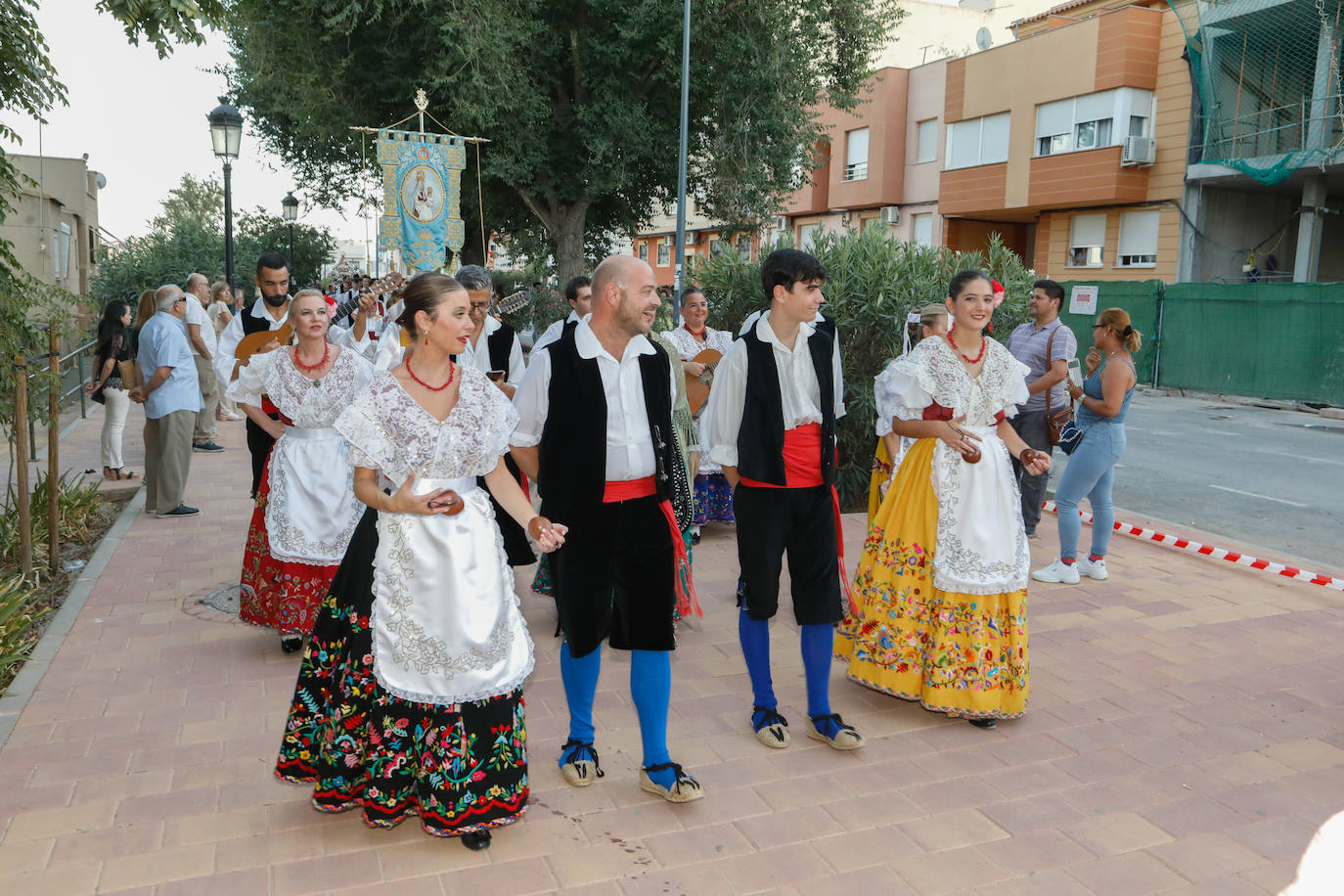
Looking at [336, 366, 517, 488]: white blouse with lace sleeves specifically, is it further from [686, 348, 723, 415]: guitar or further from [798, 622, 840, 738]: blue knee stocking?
[686, 348, 723, 415]: guitar

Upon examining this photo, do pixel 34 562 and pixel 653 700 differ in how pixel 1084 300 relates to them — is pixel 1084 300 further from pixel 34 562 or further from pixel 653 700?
pixel 653 700

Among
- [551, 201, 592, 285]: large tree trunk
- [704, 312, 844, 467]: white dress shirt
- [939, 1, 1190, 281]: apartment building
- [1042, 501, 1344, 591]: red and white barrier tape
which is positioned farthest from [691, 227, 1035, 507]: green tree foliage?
[939, 1, 1190, 281]: apartment building

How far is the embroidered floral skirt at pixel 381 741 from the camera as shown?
10.9 ft

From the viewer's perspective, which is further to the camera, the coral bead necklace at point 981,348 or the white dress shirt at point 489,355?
the white dress shirt at point 489,355

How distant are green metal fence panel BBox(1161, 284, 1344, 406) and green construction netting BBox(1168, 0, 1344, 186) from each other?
2.74 meters

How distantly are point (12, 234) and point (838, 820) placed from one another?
25.4 m

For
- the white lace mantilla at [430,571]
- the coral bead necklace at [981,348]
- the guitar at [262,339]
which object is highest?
the coral bead necklace at [981,348]

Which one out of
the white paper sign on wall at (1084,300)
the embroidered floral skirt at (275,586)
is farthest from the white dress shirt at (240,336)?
the white paper sign on wall at (1084,300)

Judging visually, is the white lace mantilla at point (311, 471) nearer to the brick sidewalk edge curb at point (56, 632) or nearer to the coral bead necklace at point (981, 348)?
the brick sidewalk edge curb at point (56, 632)

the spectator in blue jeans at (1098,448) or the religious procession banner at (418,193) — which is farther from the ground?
the religious procession banner at (418,193)

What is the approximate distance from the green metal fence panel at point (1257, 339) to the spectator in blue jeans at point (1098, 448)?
1508cm

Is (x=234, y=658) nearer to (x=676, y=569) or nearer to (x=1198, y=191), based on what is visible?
(x=676, y=569)

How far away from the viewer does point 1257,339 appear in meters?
20.1

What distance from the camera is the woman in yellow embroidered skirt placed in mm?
4391
